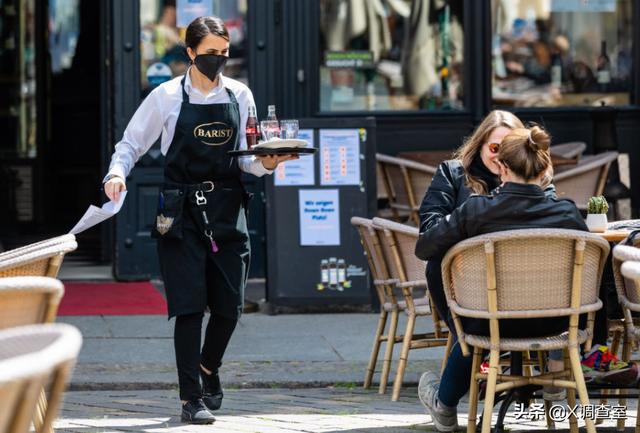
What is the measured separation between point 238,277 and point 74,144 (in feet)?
26.4

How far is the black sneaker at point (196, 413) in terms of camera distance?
6.14m

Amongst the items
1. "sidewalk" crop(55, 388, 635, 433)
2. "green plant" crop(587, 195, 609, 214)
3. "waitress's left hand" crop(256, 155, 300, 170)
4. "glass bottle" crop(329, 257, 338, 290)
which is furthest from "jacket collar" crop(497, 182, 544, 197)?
A: "glass bottle" crop(329, 257, 338, 290)

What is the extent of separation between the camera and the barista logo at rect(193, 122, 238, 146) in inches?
244

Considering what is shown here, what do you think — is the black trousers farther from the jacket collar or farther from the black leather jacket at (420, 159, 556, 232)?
the jacket collar

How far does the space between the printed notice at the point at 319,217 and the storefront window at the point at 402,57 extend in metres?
1.82

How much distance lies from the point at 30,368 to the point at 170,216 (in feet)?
12.5

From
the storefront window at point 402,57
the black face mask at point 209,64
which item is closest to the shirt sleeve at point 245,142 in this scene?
the black face mask at point 209,64

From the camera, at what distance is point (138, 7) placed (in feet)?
34.9

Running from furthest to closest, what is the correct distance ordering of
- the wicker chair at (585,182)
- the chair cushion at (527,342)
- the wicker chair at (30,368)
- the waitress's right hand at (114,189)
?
the wicker chair at (585,182), the waitress's right hand at (114,189), the chair cushion at (527,342), the wicker chair at (30,368)

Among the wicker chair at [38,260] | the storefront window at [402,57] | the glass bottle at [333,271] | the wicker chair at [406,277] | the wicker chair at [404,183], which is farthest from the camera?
the storefront window at [402,57]

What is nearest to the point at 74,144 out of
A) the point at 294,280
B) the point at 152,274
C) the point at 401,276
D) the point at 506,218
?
the point at 152,274

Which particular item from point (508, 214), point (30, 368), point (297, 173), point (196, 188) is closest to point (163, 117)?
point (196, 188)

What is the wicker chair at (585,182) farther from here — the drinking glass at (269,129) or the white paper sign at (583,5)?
the drinking glass at (269,129)

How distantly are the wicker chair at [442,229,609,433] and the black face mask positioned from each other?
1.46m
